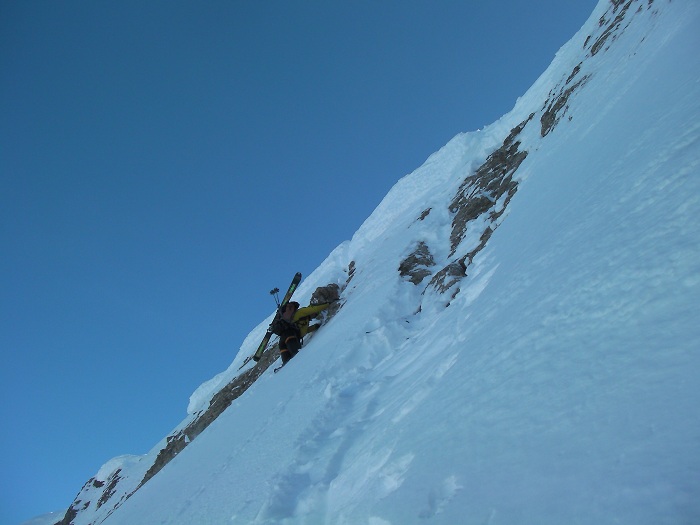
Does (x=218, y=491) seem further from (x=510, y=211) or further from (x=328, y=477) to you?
(x=510, y=211)

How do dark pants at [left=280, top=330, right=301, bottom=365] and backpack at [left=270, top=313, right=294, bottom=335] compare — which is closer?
dark pants at [left=280, top=330, right=301, bottom=365]

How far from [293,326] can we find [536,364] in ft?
43.7

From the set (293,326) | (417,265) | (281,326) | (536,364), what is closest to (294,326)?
(293,326)

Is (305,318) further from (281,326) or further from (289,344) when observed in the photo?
(289,344)

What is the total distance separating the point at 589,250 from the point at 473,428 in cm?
226

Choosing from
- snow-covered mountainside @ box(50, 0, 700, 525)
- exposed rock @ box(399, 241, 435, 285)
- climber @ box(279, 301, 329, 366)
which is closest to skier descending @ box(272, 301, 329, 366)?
climber @ box(279, 301, 329, 366)

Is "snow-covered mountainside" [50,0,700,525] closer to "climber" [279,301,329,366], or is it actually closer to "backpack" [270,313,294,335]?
"climber" [279,301,329,366]

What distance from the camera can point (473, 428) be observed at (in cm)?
372

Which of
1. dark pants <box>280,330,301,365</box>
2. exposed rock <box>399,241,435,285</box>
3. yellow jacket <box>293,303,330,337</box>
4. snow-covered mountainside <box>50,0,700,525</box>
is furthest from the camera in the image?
yellow jacket <box>293,303,330,337</box>

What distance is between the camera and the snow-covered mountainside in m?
2.58

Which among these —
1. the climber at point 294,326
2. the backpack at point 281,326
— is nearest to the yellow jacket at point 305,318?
the climber at point 294,326

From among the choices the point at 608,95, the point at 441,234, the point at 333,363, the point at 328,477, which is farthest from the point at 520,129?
the point at 328,477

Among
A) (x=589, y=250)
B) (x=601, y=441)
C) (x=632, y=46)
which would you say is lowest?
(x=601, y=441)

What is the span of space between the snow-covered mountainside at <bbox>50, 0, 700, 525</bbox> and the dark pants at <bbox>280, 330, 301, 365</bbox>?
2.94 metres
